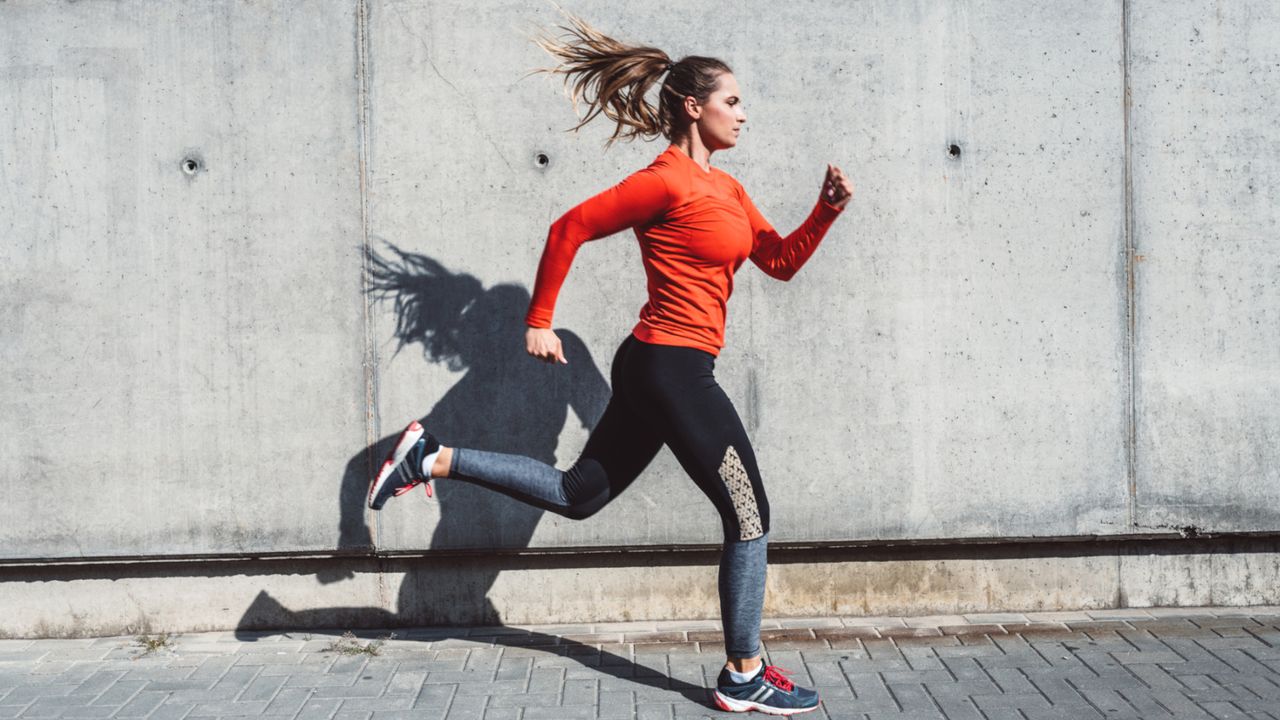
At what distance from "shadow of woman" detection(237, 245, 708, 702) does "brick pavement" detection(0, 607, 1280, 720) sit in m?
0.12

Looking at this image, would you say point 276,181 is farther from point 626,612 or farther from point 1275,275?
point 1275,275

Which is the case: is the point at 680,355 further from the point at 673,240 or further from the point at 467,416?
the point at 467,416

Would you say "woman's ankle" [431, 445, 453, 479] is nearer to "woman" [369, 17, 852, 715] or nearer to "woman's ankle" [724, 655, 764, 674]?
"woman" [369, 17, 852, 715]

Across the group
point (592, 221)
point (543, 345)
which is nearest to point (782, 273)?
point (592, 221)

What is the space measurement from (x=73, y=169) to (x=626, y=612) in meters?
2.86

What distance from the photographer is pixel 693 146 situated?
3934 millimetres

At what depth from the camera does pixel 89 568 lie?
186 inches

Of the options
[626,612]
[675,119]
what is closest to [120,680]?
[626,612]

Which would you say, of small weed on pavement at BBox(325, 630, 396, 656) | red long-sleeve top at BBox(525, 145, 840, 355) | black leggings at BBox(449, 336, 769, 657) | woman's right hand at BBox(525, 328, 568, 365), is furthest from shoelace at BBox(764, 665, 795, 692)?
small weed on pavement at BBox(325, 630, 396, 656)

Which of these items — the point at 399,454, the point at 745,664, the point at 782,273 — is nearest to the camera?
the point at 745,664

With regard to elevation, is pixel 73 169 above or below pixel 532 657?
above

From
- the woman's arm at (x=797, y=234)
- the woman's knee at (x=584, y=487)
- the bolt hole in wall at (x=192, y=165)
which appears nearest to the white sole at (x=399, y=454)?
the woman's knee at (x=584, y=487)

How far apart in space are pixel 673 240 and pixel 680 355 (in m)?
0.38

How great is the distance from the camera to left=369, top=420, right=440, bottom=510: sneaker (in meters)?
3.98
